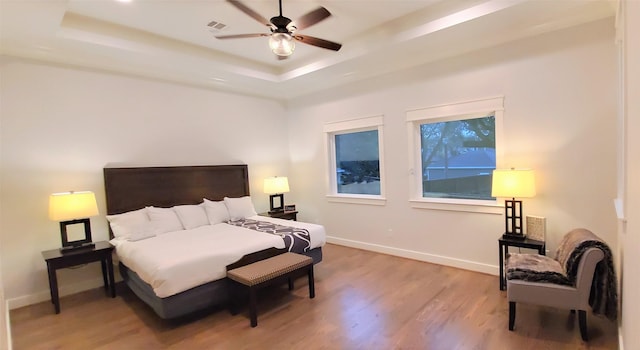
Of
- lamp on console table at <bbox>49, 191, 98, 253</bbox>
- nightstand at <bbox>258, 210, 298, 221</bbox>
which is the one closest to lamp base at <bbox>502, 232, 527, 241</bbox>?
nightstand at <bbox>258, 210, 298, 221</bbox>

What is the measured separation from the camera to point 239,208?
4.86 m

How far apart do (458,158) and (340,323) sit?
2673 millimetres

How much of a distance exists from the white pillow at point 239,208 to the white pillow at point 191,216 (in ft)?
1.32

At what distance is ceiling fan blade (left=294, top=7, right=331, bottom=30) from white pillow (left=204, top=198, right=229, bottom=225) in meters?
2.95

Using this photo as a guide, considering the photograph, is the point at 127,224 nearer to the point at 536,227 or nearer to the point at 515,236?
the point at 515,236

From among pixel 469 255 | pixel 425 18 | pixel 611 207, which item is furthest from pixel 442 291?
pixel 425 18

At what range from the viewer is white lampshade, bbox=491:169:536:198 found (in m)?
3.17

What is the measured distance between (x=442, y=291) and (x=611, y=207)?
1.81 metres

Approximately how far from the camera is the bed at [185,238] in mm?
2811

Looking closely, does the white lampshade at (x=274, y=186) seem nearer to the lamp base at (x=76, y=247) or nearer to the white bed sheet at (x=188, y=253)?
the white bed sheet at (x=188, y=253)

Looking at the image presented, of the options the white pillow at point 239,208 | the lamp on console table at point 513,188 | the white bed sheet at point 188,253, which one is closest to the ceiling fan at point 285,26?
the white bed sheet at point 188,253

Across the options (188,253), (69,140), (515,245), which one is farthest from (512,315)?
(69,140)

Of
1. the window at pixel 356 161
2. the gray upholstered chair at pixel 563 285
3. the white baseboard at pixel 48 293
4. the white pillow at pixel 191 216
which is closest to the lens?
the gray upholstered chair at pixel 563 285

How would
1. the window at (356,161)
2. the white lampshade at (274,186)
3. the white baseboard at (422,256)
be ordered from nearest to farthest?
the white baseboard at (422,256), the window at (356,161), the white lampshade at (274,186)
